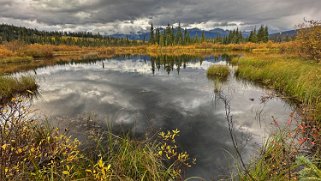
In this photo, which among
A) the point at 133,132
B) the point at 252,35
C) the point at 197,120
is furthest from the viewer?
the point at 252,35

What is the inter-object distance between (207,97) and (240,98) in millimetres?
2192

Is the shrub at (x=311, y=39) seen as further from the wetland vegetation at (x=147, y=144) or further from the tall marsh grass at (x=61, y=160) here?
the tall marsh grass at (x=61, y=160)

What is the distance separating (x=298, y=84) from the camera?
11.3 meters

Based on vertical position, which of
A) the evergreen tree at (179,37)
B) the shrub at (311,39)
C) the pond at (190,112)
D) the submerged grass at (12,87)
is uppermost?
the evergreen tree at (179,37)

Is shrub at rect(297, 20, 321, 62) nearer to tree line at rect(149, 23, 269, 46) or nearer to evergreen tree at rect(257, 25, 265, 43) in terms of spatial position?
evergreen tree at rect(257, 25, 265, 43)

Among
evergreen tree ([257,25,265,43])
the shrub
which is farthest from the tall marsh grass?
evergreen tree ([257,25,265,43])

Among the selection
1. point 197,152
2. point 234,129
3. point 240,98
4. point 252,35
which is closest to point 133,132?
point 197,152

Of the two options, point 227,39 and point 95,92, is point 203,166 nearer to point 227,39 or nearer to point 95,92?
point 95,92

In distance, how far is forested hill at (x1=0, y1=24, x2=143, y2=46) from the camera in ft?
403

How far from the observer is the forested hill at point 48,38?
403ft

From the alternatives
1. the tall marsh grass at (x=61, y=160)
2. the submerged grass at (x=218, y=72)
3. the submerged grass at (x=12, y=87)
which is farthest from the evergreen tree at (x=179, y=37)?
the tall marsh grass at (x=61, y=160)

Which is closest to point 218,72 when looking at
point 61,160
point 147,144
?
point 147,144

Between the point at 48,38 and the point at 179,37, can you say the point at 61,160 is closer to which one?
the point at 179,37

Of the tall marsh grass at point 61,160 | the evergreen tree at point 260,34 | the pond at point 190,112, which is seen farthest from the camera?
the evergreen tree at point 260,34
